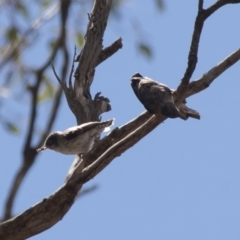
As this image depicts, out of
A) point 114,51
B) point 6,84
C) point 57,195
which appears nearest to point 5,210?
point 57,195

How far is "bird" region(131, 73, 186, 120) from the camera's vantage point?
4.07 meters

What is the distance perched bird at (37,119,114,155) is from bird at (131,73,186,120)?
0.81m

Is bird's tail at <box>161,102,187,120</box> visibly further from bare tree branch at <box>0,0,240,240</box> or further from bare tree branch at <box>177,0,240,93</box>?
bare tree branch at <box>177,0,240,93</box>

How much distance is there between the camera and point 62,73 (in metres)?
3.92

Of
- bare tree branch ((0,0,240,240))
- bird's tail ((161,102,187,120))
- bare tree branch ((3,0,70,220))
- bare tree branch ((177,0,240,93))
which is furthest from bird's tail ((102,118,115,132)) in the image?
bare tree branch ((3,0,70,220))

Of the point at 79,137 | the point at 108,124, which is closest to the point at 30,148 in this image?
the point at 79,137

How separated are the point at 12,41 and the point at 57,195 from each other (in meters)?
1.09

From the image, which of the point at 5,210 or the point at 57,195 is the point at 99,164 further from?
the point at 5,210

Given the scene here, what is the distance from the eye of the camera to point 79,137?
552 cm

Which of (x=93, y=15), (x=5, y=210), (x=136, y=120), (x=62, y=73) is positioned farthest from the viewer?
(x=93, y=15)

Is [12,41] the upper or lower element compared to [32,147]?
upper

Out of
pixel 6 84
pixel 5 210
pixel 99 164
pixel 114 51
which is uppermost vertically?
pixel 114 51

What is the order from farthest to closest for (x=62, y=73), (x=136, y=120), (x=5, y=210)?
(x=136, y=120) < (x=62, y=73) < (x=5, y=210)

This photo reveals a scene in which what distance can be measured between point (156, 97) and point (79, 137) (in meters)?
1.47
